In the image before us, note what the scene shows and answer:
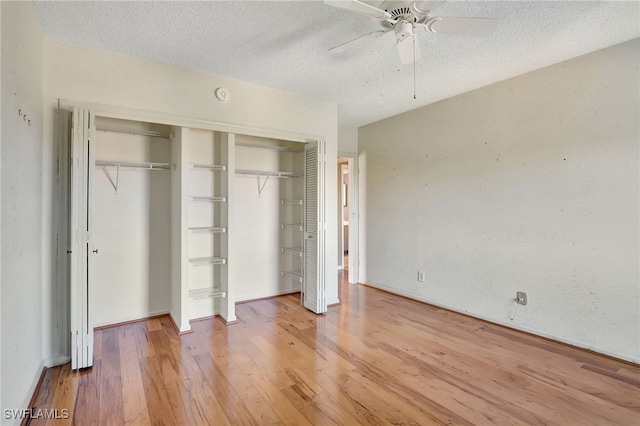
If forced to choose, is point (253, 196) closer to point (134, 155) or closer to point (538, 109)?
point (134, 155)

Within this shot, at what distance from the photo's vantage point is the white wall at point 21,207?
5.18ft

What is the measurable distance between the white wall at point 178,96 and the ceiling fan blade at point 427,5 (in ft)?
6.95

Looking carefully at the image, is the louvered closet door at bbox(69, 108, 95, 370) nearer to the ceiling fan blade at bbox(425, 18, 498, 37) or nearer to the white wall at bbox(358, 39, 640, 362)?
the ceiling fan blade at bbox(425, 18, 498, 37)

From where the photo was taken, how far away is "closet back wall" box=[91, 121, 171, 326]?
10.3ft

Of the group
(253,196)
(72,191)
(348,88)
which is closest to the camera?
(72,191)

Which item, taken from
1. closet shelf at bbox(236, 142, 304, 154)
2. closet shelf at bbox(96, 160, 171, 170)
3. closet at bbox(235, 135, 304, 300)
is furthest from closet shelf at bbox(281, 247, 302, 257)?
closet shelf at bbox(96, 160, 171, 170)

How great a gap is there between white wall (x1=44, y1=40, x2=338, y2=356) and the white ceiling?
4.4 inches

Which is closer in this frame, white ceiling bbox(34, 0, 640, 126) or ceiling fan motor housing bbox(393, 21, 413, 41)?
ceiling fan motor housing bbox(393, 21, 413, 41)

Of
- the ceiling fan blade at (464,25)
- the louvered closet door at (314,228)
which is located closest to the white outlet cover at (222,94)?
the louvered closet door at (314,228)

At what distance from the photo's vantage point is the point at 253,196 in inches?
161

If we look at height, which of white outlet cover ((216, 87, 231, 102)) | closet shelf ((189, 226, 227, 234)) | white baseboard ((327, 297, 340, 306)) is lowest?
white baseboard ((327, 297, 340, 306))

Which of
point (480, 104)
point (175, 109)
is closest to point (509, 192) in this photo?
point (480, 104)

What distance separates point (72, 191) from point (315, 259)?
2421 millimetres

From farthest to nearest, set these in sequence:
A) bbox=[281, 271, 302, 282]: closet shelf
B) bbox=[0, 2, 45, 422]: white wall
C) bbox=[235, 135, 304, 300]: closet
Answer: bbox=[281, 271, 302, 282]: closet shelf, bbox=[235, 135, 304, 300]: closet, bbox=[0, 2, 45, 422]: white wall
